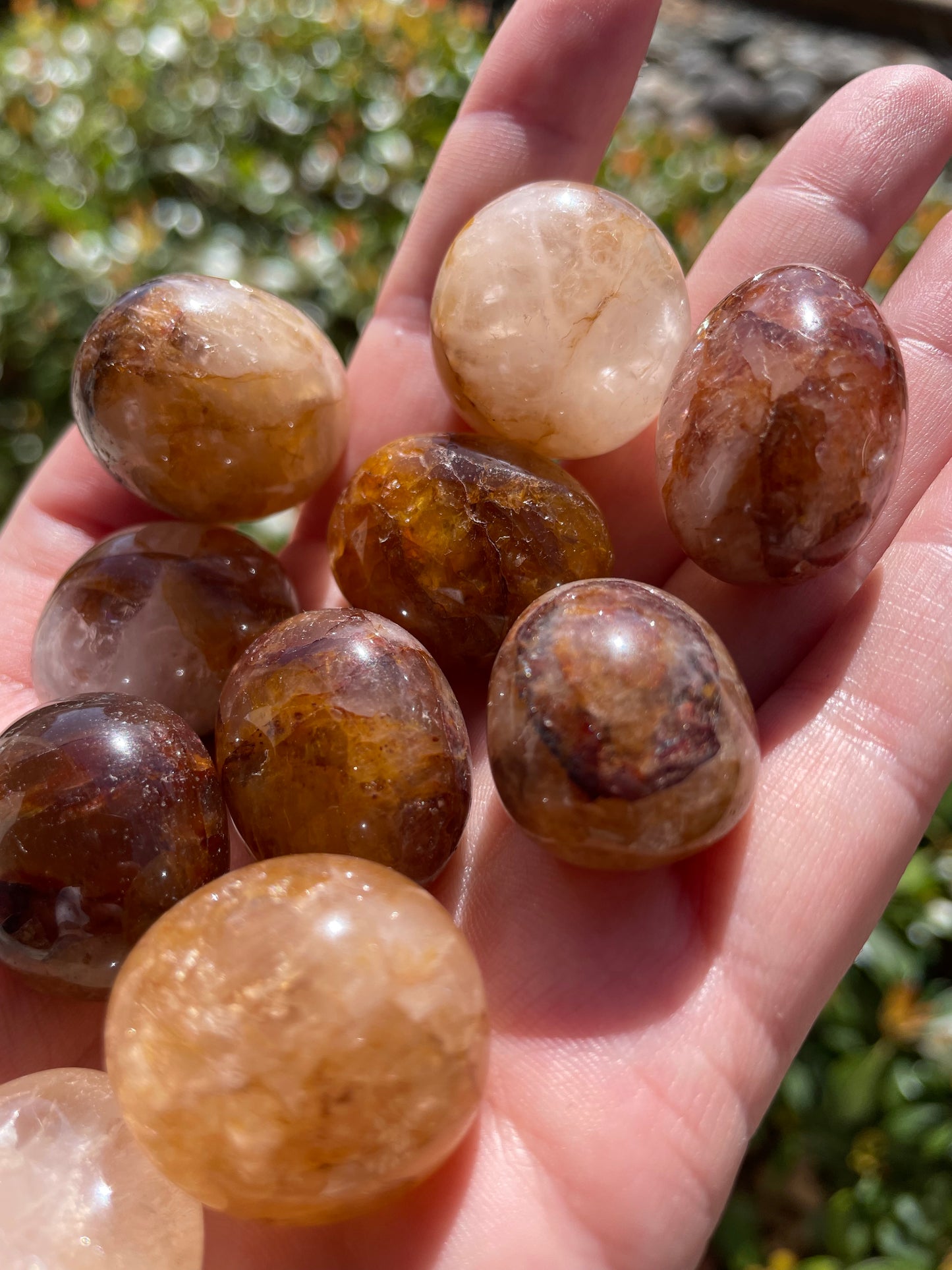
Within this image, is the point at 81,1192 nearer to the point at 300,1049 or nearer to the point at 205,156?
the point at 300,1049

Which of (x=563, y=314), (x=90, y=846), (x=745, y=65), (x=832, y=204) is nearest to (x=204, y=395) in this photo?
(x=563, y=314)

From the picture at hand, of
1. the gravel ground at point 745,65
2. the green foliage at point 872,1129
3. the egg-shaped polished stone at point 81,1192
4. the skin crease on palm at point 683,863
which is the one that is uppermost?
the gravel ground at point 745,65

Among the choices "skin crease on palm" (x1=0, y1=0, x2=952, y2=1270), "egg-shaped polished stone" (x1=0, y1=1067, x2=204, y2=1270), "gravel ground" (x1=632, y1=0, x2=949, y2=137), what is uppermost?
"gravel ground" (x1=632, y1=0, x2=949, y2=137)

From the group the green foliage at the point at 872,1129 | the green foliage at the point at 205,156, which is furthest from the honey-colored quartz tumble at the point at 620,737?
the green foliage at the point at 205,156

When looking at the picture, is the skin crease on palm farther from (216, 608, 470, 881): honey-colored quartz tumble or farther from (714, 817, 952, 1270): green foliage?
(714, 817, 952, 1270): green foliage

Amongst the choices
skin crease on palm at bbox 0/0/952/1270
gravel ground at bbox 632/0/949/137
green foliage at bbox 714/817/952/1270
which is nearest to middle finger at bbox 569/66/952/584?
skin crease on palm at bbox 0/0/952/1270

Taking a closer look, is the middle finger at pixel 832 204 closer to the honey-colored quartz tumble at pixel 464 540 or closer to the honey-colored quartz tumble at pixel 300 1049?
the honey-colored quartz tumble at pixel 464 540
